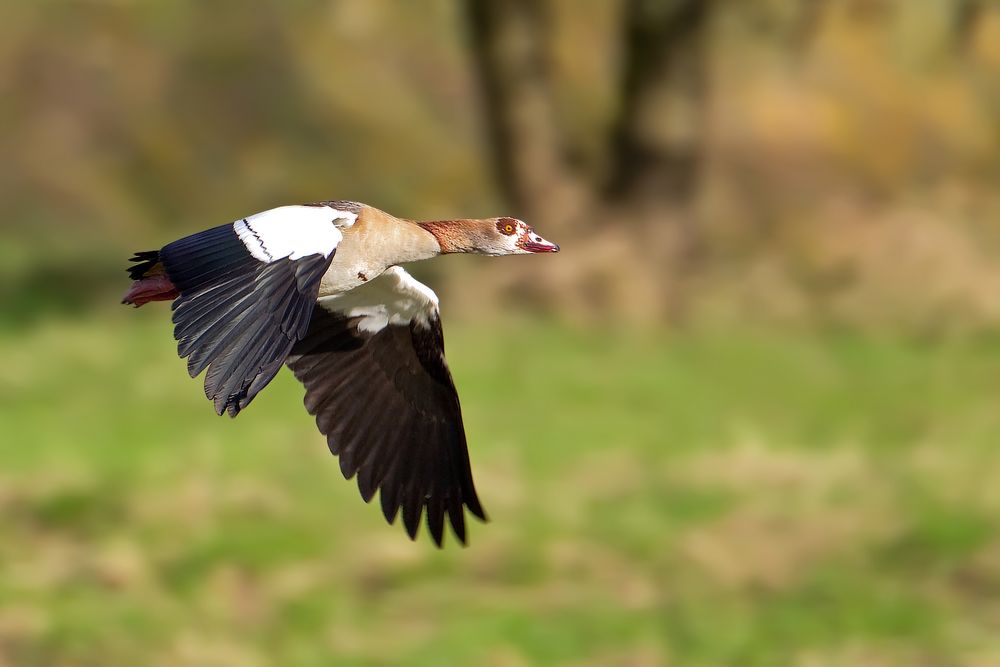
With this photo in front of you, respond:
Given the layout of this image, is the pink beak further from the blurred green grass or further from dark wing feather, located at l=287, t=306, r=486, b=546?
the blurred green grass

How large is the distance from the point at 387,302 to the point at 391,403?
1.61 feet

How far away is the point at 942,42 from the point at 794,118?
8.57ft

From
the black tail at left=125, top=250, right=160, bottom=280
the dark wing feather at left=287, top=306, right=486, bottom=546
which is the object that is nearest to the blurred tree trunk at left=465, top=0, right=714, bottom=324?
the dark wing feather at left=287, top=306, right=486, bottom=546

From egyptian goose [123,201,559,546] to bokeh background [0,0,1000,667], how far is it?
3.37 m

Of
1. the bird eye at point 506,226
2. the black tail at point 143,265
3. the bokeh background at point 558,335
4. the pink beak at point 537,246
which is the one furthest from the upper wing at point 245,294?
the bokeh background at point 558,335

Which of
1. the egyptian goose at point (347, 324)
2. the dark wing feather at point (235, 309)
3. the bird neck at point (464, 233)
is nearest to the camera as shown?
the dark wing feather at point (235, 309)

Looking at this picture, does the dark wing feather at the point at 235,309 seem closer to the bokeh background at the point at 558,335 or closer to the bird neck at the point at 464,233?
the bird neck at the point at 464,233

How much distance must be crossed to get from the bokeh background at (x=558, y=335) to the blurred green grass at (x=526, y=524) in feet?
0.11

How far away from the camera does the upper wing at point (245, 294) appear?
6.36m

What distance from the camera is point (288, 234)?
22.4ft

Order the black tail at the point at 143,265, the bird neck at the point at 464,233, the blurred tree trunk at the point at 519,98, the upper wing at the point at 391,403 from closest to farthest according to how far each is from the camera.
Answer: the black tail at the point at 143,265, the bird neck at the point at 464,233, the upper wing at the point at 391,403, the blurred tree trunk at the point at 519,98

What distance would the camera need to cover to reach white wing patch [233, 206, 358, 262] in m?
6.73

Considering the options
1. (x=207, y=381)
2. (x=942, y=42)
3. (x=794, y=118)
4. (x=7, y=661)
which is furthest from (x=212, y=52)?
(x=207, y=381)

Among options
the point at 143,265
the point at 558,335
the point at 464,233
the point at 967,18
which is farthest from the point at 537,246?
the point at 967,18
